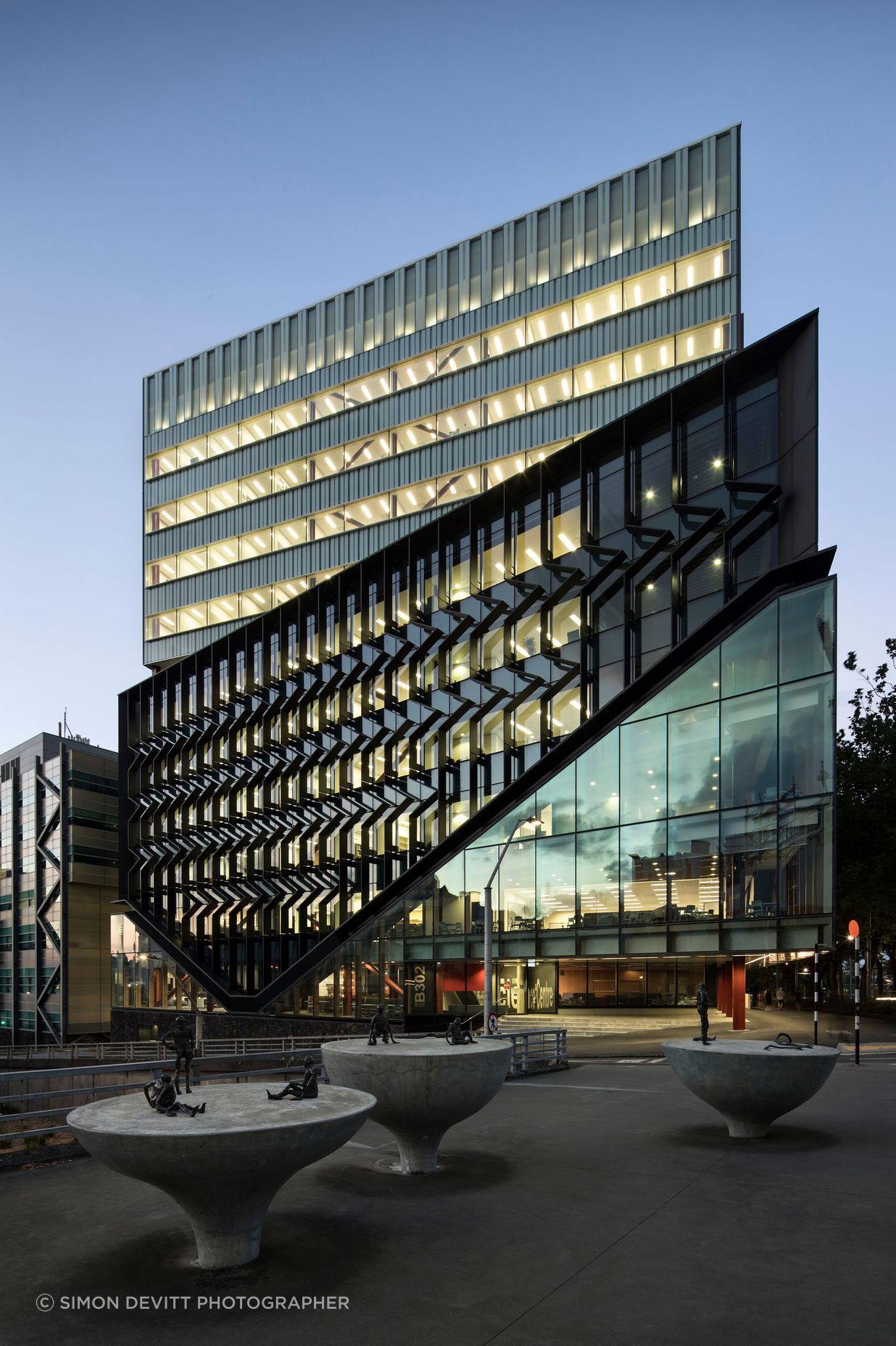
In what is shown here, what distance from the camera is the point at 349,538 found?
5847 cm

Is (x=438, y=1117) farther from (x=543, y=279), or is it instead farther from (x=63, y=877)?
(x=63, y=877)

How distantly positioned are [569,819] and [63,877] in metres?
48.5

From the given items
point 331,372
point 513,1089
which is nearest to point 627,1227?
point 513,1089

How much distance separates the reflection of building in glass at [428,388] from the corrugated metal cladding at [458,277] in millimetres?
97

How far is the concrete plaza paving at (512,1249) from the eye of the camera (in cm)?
846

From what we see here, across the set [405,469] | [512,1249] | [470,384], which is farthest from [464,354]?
[512,1249]

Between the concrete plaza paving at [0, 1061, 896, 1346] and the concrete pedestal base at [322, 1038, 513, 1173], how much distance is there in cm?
51

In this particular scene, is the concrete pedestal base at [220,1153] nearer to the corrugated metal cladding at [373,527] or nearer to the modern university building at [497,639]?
the modern university building at [497,639]

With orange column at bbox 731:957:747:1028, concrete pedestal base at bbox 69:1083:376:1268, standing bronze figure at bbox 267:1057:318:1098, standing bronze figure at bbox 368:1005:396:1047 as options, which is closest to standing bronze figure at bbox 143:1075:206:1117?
concrete pedestal base at bbox 69:1083:376:1268

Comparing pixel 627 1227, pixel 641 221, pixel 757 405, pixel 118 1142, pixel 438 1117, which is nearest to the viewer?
pixel 118 1142

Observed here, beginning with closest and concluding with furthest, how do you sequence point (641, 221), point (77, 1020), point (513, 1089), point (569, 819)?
point (513, 1089) → point (569, 819) → point (641, 221) → point (77, 1020)

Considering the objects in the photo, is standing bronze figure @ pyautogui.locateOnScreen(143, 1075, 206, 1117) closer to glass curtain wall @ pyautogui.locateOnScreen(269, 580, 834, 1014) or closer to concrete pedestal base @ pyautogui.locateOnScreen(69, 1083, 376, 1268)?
concrete pedestal base @ pyautogui.locateOnScreen(69, 1083, 376, 1268)

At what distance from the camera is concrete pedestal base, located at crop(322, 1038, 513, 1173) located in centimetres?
1335

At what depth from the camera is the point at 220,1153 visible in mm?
9258
